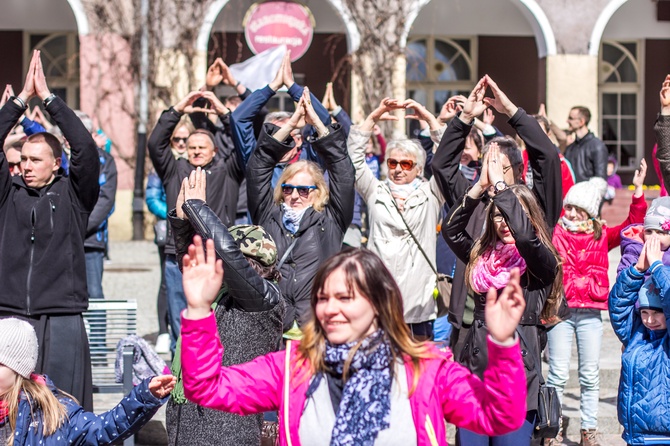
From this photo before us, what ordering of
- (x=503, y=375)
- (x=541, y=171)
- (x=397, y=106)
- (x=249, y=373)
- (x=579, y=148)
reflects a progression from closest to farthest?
1. (x=503, y=375)
2. (x=249, y=373)
3. (x=541, y=171)
4. (x=397, y=106)
5. (x=579, y=148)

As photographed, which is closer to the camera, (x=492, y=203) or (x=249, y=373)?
(x=249, y=373)

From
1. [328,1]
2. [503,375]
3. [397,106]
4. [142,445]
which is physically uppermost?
[328,1]

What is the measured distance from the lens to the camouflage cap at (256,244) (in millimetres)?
4512

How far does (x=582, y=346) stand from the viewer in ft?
21.6

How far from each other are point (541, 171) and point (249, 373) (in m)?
2.46

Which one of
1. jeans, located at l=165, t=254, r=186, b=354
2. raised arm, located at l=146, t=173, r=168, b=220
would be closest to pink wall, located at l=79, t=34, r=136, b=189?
raised arm, located at l=146, t=173, r=168, b=220

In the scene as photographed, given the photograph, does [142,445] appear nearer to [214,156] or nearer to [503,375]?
[214,156]

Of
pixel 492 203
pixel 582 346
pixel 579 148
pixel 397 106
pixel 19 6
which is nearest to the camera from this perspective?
pixel 492 203

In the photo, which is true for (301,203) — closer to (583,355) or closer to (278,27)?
(583,355)

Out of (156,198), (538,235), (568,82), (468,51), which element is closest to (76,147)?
(538,235)

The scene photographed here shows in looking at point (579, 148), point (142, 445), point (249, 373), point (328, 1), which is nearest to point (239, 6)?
point (328, 1)

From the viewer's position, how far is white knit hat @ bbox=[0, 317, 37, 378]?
388cm

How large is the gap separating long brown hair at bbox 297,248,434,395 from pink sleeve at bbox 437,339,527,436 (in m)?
0.11

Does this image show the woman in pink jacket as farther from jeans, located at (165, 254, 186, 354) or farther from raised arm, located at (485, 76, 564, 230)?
jeans, located at (165, 254, 186, 354)
